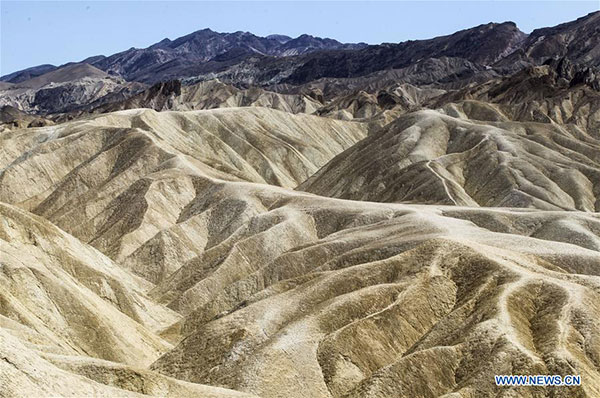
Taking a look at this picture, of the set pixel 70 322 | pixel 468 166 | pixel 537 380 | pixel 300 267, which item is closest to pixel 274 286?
pixel 300 267

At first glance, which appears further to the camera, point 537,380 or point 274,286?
point 274,286

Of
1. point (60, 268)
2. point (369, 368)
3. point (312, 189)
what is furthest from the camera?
point (312, 189)

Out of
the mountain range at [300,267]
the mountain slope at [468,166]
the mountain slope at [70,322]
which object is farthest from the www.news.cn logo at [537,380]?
the mountain slope at [468,166]

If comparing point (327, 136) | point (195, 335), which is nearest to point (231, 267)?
point (195, 335)

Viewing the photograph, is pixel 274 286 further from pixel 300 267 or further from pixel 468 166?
pixel 468 166

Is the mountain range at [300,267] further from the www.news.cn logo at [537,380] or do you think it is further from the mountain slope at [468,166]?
the mountain slope at [468,166]

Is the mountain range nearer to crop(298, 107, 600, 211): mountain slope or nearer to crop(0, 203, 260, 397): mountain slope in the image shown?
crop(0, 203, 260, 397): mountain slope

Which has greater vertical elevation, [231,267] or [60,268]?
[60,268]

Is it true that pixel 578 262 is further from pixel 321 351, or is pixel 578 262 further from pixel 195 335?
pixel 195 335

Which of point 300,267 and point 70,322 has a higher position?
point 70,322
